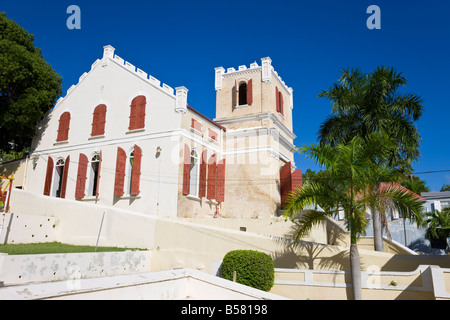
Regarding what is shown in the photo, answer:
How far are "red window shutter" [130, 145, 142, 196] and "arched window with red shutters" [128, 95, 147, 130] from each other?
4.75ft

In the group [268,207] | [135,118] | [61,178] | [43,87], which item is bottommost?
[268,207]

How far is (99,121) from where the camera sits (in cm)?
2159

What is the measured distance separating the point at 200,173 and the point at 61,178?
994 cm

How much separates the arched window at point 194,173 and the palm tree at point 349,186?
31.4ft

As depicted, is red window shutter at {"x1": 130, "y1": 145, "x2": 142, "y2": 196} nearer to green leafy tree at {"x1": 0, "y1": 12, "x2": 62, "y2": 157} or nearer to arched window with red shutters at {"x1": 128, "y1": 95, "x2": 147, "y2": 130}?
arched window with red shutters at {"x1": 128, "y1": 95, "x2": 147, "y2": 130}

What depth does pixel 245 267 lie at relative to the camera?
35.0ft

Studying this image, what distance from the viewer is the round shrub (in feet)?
34.3

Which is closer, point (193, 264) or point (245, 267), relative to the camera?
point (245, 267)

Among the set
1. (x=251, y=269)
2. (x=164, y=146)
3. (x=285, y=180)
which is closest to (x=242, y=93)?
(x=285, y=180)

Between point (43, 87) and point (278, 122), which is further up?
point (43, 87)

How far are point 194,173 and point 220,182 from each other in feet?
6.90

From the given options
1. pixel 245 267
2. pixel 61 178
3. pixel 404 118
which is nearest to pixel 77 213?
pixel 61 178

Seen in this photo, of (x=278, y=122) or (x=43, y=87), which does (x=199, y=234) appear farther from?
(x=43, y=87)
